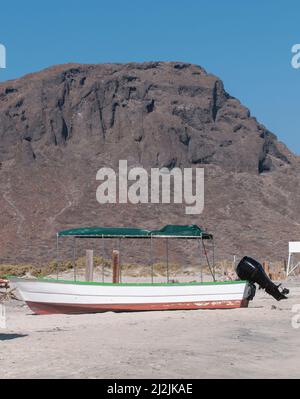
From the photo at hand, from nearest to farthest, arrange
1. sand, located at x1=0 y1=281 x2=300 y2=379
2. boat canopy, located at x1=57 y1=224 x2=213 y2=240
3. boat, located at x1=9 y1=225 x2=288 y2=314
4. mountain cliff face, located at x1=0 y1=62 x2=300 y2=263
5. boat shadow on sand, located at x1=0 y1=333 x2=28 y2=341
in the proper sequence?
sand, located at x1=0 y1=281 x2=300 y2=379 < boat shadow on sand, located at x1=0 y1=333 x2=28 y2=341 < boat, located at x1=9 y1=225 x2=288 y2=314 < boat canopy, located at x1=57 y1=224 x2=213 y2=240 < mountain cliff face, located at x1=0 y1=62 x2=300 y2=263

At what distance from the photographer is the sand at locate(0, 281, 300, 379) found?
11.7m

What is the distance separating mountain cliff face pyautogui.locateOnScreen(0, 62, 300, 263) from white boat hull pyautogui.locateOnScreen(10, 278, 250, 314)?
5493cm

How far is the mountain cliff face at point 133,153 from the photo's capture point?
284 feet

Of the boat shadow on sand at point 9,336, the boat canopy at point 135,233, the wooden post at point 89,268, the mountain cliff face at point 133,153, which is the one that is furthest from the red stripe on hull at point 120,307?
the mountain cliff face at point 133,153

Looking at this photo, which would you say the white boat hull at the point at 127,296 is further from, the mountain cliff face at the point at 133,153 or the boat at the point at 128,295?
the mountain cliff face at the point at 133,153

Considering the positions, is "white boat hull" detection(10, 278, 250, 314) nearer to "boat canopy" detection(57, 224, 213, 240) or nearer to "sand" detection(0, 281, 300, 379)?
"sand" detection(0, 281, 300, 379)

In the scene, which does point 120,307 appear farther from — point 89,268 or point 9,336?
point 9,336

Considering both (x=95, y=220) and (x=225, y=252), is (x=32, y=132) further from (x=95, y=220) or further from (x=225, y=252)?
(x=225, y=252)

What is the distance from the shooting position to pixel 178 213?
88688mm

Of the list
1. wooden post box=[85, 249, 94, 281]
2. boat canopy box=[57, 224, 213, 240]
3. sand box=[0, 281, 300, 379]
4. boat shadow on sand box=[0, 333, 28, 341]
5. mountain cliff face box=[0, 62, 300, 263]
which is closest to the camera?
sand box=[0, 281, 300, 379]

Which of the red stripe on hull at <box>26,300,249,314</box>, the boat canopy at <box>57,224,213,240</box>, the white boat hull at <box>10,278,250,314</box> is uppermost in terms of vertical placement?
the boat canopy at <box>57,224,213,240</box>

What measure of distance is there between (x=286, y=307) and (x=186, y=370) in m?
12.1

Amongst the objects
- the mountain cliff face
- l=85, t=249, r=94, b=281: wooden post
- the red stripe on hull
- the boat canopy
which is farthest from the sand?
the mountain cliff face

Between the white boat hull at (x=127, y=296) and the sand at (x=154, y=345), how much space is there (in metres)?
0.51
